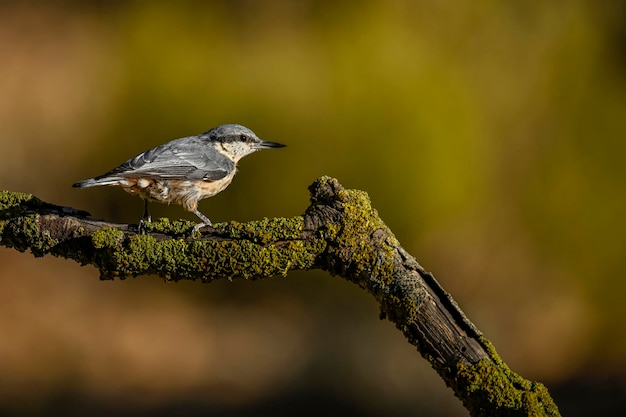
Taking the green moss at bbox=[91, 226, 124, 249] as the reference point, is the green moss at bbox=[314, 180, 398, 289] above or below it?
above

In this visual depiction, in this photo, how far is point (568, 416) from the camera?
607 cm

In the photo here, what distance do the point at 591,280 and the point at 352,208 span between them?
4000 mm

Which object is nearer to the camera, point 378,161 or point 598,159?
point 378,161

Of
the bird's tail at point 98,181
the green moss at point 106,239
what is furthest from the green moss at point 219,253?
the bird's tail at point 98,181

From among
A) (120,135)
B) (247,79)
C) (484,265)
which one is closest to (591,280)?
(484,265)

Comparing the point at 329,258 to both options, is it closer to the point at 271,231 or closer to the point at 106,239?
the point at 271,231

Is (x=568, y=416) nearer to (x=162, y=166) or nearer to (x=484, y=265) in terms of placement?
(x=484, y=265)

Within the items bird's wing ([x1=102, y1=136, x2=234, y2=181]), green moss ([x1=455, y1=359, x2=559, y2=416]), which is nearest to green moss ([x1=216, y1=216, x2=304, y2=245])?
green moss ([x1=455, y1=359, x2=559, y2=416])

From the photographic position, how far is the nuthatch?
156 inches

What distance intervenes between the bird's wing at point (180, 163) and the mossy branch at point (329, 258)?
2.24ft

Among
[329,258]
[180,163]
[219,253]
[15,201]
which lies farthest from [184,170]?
[329,258]

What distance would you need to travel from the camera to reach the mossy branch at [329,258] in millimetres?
2787

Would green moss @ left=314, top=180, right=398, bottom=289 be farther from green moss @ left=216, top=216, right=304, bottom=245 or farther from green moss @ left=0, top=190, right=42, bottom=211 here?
green moss @ left=0, top=190, right=42, bottom=211

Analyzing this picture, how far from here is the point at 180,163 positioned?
418 cm
